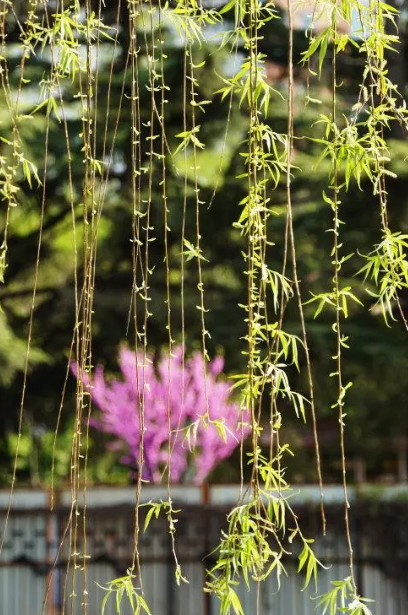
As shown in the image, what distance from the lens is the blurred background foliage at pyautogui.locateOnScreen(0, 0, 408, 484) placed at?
9.44 meters

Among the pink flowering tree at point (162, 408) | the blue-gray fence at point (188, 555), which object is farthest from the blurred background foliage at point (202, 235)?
the blue-gray fence at point (188, 555)

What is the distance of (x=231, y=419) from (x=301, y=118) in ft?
14.6

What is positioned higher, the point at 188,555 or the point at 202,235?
the point at 202,235

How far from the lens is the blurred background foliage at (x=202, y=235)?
31.0 ft

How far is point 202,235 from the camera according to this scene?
10.3 metres

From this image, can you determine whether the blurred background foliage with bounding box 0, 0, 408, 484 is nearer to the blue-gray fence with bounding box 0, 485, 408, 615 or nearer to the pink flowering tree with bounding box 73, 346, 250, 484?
the pink flowering tree with bounding box 73, 346, 250, 484

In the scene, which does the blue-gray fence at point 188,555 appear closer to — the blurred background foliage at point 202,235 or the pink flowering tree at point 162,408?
the blurred background foliage at point 202,235

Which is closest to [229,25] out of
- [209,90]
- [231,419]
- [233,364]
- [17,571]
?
[209,90]

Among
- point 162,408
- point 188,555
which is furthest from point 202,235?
point 188,555

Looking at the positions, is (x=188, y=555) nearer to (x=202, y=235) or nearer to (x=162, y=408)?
(x=202, y=235)

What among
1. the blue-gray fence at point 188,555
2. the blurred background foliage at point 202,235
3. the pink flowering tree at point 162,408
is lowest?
the blue-gray fence at point 188,555

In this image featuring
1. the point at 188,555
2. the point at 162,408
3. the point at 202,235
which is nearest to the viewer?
the point at 188,555

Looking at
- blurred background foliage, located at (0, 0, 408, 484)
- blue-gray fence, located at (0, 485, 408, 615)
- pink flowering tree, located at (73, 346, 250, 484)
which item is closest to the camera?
blue-gray fence, located at (0, 485, 408, 615)

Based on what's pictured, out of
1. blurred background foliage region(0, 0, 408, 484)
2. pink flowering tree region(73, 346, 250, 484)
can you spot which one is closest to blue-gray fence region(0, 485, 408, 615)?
blurred background foliage region(0, 0, 408, 484)
